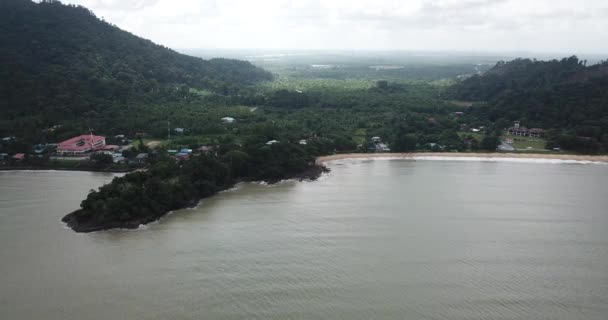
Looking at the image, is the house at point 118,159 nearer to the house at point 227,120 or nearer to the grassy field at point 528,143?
the house at point 227,120

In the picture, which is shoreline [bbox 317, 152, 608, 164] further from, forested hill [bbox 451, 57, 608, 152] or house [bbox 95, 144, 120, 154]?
house [bbox 95, 144, 120, 154]

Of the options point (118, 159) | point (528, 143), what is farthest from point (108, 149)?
point (528, 143)

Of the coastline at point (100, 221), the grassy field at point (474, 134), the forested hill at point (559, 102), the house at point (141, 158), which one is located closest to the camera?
the coastline at point (100, 221)

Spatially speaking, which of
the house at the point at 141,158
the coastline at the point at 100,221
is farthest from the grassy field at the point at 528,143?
the coastline at the point at 100,221

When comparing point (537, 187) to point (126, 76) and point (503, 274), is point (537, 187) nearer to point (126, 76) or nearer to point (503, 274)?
point (503, 274)

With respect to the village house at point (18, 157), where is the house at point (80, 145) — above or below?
above

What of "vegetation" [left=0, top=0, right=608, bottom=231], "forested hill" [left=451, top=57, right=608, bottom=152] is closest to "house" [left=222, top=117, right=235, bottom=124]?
"vegetation" [left=0, top=0, right=608, bottom=231]

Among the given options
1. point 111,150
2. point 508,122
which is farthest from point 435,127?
point 111,150
